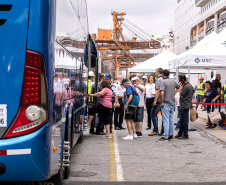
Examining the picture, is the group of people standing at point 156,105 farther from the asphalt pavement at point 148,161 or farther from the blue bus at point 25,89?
the blue bus at point 25,89

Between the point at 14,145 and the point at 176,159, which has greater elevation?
the point at 14,145

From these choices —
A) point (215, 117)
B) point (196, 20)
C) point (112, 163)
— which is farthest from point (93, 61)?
point (196, 20)

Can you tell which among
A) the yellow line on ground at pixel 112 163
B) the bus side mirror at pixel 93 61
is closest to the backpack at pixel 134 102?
the yellow line on ground at pixel 112 163

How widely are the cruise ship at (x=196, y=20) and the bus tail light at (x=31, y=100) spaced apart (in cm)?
4865

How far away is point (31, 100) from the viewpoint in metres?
4.33

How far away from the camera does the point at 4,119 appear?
433 centimetres

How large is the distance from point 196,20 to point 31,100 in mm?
75076

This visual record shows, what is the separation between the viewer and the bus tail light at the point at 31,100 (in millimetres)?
4309

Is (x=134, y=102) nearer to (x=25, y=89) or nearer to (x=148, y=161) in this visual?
(x=148, y=161)

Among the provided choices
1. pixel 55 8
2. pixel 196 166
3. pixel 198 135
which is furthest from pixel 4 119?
pixel 198 135

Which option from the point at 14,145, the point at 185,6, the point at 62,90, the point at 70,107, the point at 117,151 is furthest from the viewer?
the point at 185,6

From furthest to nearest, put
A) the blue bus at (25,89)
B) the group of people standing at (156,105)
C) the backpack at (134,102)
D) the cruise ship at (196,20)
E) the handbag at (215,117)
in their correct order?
the cruise ship at (196,20)
the handbag at (215,117)
the backpack at (134,102)
the group of people standing at (156,105)
the blue bus at (25,89)

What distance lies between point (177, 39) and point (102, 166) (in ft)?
306

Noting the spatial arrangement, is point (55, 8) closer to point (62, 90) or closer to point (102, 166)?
point (62, 90)
